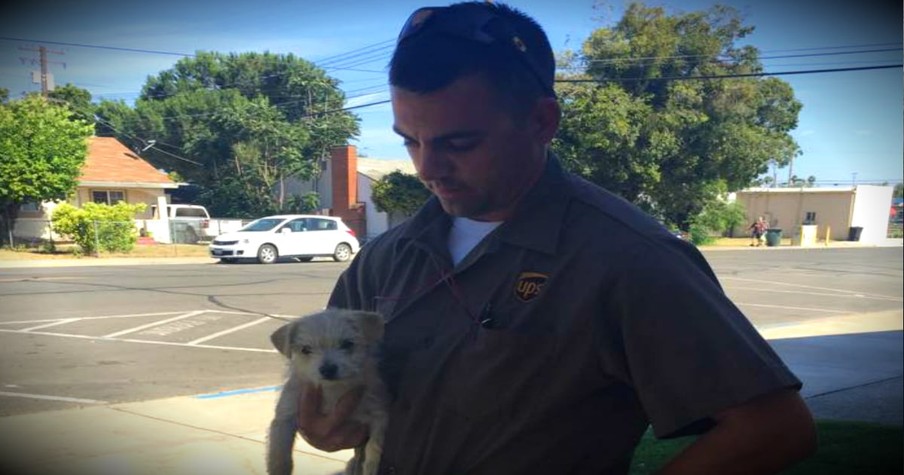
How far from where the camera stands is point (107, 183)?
332 centimetres

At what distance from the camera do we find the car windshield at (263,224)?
392 centimetres

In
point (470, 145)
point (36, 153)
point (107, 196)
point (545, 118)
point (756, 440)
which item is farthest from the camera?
point (107, 196)

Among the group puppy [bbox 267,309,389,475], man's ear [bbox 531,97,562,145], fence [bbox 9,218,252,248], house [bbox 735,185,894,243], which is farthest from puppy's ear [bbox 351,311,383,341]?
house [bbox 735,185,894,243]

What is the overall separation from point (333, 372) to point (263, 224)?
6.52 ft

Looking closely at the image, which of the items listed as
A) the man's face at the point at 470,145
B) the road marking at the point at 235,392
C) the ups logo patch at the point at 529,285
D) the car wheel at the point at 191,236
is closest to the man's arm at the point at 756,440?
the ups logo patch at the point at 529,285

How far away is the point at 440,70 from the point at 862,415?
241 inches

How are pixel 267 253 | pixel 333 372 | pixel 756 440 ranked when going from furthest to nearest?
pixel 267 253, pixel 333 372, pixel 756 440

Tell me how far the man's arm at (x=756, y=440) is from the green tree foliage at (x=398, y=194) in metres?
2.45

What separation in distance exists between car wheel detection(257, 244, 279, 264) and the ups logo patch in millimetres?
3871

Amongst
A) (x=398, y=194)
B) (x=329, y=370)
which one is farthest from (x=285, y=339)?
(x=398, y=194)

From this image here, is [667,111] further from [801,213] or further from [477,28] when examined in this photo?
[801,213]

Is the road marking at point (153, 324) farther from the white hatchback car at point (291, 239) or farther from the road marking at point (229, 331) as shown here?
the white hatchback car at point (291, 239)

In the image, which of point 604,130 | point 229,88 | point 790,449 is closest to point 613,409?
point 790,449

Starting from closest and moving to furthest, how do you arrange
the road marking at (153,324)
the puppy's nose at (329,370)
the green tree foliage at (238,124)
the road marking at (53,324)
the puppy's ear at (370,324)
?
the puppy's ear at (370,324), the puppy's nose at (329,370), the green tree foliage at (238,124), the road marking at (53,324), the road marking at (153,324)
